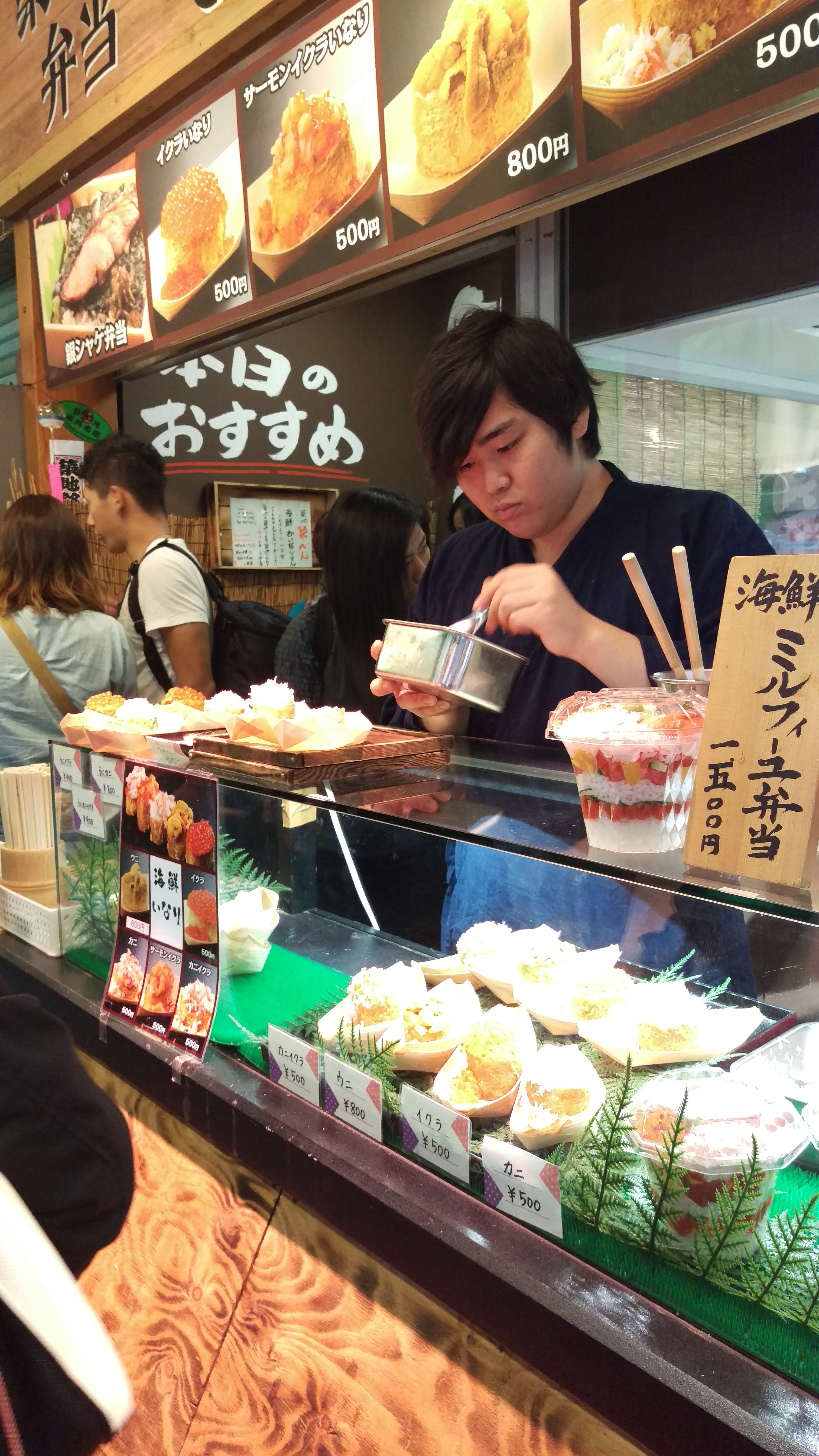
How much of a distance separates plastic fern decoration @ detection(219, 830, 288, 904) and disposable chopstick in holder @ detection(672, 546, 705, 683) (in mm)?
861

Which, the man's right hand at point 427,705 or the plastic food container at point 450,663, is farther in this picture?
the man's right hand at point 427,705

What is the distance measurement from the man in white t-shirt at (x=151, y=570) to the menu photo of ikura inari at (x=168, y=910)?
192 centimetres

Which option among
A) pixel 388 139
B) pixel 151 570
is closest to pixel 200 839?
pixel 388 139

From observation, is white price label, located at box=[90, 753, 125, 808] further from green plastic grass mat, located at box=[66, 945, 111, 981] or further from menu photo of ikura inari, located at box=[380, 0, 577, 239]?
menu photo of ikura inari, located at box=[380, 0, 577, 239]

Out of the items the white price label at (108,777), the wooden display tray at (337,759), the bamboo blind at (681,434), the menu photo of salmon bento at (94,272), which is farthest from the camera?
the menu photo of salmon bento at (94,272)

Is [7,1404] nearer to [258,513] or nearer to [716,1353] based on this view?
[716,1353]

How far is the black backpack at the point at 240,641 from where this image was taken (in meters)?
4.18

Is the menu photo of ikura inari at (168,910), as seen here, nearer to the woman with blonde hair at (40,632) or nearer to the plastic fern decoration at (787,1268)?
the plastic fern decoration at (787,1268)

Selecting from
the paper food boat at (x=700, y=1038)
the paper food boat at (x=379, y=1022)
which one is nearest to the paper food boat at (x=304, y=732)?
the paper food boat at (x=379, y=1022)

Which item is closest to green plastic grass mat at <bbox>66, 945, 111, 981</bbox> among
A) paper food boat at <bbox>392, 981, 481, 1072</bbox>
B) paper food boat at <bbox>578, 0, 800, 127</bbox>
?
paper food boat at <bbox>392, 981, 481, 1072</bbox>

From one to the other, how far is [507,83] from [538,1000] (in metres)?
2.03

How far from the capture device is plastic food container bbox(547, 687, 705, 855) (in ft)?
4.40

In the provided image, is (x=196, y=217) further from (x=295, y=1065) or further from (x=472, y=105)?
(x=295, y=1065)

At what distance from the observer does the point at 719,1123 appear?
1.29m
